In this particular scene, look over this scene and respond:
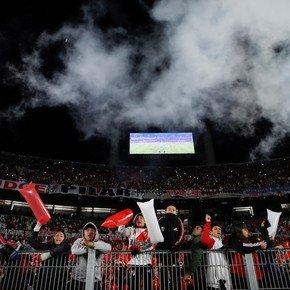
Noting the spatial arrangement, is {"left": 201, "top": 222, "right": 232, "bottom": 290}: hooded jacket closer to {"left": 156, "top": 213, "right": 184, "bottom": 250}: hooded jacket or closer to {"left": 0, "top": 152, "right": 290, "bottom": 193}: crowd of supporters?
{"left": 156, "top": 213, "right": 184, "bottom": 250}: hooded jacket

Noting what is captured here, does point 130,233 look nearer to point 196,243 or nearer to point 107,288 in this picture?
point 107,288

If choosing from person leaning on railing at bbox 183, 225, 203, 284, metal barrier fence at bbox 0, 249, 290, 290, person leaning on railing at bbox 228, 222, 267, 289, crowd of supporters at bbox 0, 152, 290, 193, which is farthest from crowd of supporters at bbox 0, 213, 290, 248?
person leaning on railing at bbox 183, 225, 203, 284

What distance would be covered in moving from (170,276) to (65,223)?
21.7m

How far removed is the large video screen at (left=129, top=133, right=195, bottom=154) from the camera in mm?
29844

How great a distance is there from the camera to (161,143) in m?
30.3

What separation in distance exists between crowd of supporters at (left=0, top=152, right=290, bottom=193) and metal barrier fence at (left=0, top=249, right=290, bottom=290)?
22887 millimetres

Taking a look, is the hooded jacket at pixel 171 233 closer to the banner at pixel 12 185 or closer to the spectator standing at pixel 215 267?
the spectator standing at pixel 215 267

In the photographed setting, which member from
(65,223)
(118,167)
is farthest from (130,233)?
(118,167)

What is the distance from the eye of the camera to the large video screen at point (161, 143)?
29.8m

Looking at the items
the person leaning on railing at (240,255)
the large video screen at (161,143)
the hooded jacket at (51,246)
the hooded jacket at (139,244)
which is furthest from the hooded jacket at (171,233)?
the large video screen at (161,143)

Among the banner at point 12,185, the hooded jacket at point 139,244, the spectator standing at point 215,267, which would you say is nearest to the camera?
the spectator standing at point 215,267

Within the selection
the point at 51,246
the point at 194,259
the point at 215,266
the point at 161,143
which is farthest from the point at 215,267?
the point at 161,143

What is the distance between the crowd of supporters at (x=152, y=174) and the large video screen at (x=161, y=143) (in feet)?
11.7

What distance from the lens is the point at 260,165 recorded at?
107 ft
